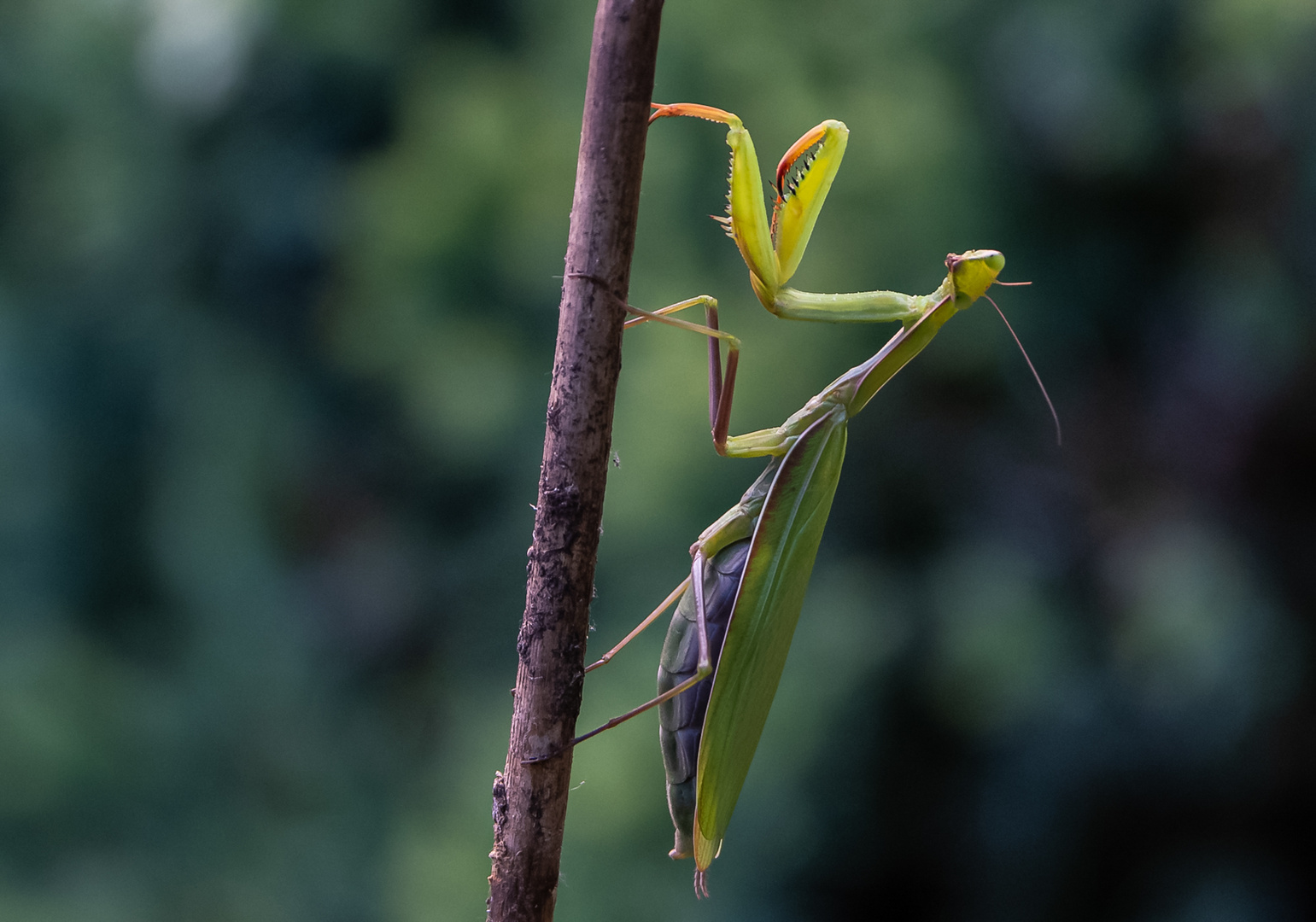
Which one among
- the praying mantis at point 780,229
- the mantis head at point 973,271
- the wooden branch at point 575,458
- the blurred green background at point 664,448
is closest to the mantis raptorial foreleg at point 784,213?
the praying mantis at point 780,229

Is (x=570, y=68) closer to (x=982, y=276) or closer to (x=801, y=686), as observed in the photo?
(x=982, y=276)

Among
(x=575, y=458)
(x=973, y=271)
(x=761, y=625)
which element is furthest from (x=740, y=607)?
(x=973, y=271)

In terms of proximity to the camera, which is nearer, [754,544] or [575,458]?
[575,458]

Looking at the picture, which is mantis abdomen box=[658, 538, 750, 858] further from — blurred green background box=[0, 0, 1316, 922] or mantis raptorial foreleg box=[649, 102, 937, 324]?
blurred green background box=[0, 0, 1316, 922]

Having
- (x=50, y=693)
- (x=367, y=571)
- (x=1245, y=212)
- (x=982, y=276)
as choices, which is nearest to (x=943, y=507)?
(x=982, y=276)

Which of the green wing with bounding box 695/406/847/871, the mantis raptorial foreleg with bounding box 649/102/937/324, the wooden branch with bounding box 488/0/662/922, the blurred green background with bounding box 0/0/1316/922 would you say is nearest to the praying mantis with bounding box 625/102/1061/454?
the mantis raptorial foreleg with bounding box 649/102/937/324

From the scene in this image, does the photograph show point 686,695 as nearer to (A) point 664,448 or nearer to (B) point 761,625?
(B) point 761,625

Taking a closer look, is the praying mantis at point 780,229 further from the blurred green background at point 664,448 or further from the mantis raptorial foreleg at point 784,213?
the blurred green background at point 664,448
